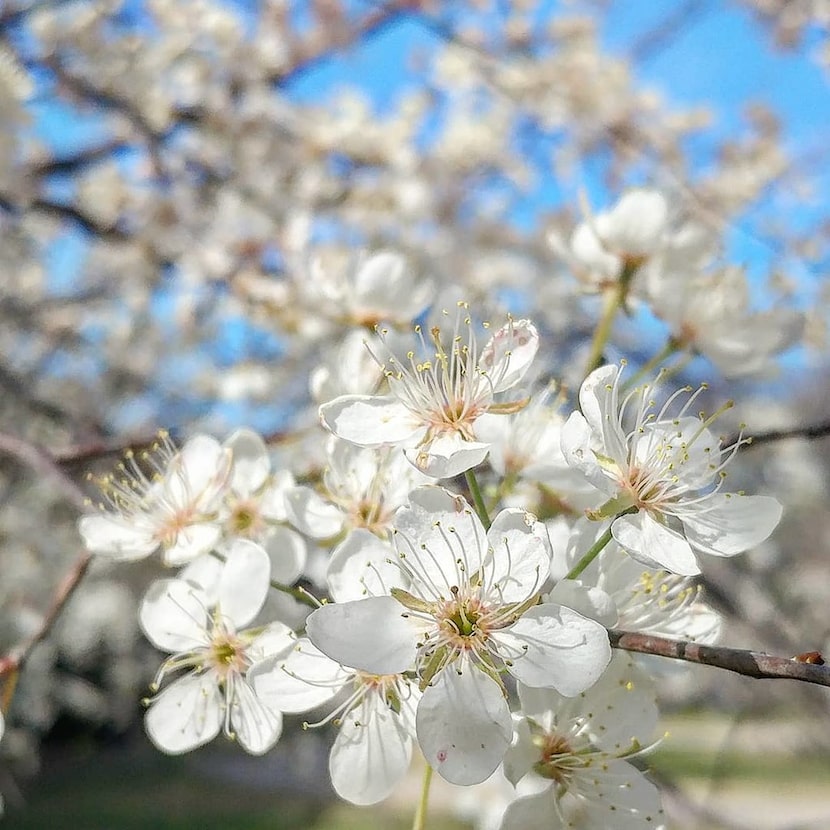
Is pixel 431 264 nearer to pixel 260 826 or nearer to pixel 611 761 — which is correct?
pixel 611 761

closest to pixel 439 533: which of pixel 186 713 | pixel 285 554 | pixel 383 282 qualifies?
pixel 285 554

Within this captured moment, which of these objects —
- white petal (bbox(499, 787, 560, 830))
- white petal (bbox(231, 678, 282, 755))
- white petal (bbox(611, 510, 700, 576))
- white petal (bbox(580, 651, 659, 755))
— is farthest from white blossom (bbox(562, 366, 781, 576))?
white petal (bbox(231, 678, 282, 755))

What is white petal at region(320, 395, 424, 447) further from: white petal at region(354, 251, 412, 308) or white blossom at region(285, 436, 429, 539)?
white petal at region(354, 251, 412, 308)

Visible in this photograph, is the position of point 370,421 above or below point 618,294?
above

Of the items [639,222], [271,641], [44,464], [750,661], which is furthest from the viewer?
[639,222]

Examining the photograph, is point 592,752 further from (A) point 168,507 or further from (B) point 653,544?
(A) point 168,507

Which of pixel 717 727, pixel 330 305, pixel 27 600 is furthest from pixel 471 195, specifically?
pixel 717 727

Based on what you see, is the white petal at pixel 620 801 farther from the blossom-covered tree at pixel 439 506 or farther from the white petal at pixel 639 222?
the white petal at pixel 639 222

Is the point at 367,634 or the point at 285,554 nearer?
the point at 367,634
